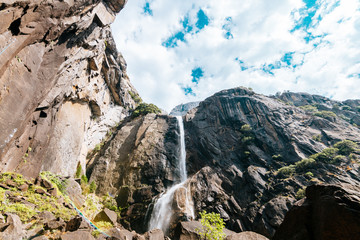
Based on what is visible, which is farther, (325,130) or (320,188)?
(325,130)

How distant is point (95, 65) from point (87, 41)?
14.5ft

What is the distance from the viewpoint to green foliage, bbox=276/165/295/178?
19841 millimetres

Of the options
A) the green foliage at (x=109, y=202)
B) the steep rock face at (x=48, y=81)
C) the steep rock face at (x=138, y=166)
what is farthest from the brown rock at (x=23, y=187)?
the steep rock face at (x=138, y=166)

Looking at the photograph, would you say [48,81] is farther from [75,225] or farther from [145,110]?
[145,110]

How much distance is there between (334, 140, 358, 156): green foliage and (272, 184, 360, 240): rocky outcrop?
78.8 feet

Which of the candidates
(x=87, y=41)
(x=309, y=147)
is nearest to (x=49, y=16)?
(x=87, y=41)

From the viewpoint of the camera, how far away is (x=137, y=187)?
70.4 ft

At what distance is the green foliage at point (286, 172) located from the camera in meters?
19.8

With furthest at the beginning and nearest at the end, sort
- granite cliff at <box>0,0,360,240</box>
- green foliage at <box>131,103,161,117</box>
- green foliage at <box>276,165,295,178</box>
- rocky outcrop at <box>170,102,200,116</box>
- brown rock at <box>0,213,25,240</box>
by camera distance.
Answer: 1. rocky outcrop at <box>170,102,200,116</box>
2. green foliage at <box>131,103,161,117</box>
3. green foliage at <box>276,165,295,178</box>
4. granite cliff at <box>0,0,360,240</box>
5. brown rock at <box>0,213,25,240</box>

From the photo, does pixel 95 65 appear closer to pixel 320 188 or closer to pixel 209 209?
pixel 209 209

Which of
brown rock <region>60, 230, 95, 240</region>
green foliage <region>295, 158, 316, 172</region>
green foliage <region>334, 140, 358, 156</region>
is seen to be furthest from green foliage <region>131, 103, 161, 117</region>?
green foliage <region>334, 140, 358, 156</region>

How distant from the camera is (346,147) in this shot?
21.5 meters

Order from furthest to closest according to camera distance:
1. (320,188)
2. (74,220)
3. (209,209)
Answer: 1. (209,209)
2. (74,220)
3. (320,188)

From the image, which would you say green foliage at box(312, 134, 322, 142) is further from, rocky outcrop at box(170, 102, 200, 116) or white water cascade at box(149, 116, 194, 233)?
rocky outcrop at box(170, 102, 200, 116)
